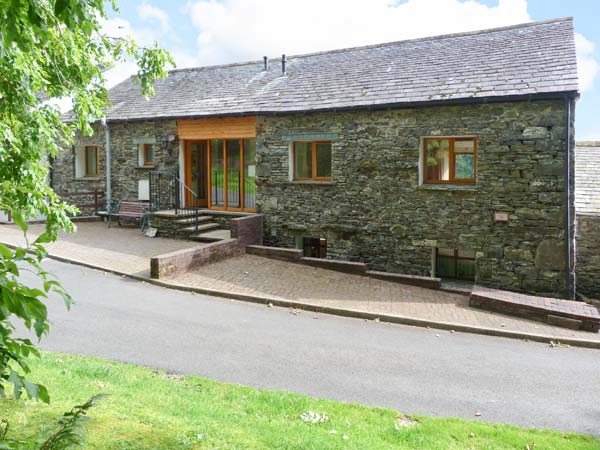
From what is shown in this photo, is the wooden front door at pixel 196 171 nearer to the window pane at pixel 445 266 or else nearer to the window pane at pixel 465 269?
the window pane at pixel 445 266

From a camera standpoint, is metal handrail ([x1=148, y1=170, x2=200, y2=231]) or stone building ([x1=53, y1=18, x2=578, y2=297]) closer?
stone building ([x1=53, y1=18, x2=578, y2=297])

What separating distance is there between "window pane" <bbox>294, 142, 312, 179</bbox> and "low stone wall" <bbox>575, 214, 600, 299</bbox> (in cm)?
763

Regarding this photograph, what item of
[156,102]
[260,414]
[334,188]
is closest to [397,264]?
[334,188]

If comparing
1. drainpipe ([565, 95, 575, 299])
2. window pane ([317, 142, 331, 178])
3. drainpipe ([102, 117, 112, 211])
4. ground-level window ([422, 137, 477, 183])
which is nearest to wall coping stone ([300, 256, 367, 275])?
window pane ([317, 142, 331, 178])

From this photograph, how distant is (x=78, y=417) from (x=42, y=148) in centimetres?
382

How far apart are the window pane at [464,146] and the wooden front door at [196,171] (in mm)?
8858

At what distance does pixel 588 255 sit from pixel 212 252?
33.0 feet

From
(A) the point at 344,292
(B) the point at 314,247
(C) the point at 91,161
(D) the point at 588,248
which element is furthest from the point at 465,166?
(C) the point at 91,161

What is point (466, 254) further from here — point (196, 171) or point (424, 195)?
point (196, 171)

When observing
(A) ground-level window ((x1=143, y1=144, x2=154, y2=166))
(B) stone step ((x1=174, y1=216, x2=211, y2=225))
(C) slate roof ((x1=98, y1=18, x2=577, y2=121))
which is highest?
(C) slate roof ((x1=98, y1=18, x2=577, y2=121))

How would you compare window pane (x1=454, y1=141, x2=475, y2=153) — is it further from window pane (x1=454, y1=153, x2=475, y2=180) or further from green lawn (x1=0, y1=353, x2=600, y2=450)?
green lawn (x1=0, y1=353, x2=600, y2=450)

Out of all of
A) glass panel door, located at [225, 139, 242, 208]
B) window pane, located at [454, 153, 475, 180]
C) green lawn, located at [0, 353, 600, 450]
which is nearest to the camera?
green lawn, located at [0, 353, 600, 450]

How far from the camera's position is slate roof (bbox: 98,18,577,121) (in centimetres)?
1286

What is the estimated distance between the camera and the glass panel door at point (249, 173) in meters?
16.9
